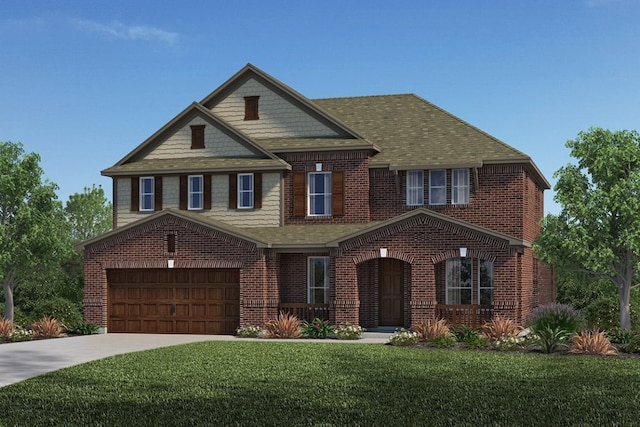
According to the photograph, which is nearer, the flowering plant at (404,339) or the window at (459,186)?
the flowering plant at (404,339)

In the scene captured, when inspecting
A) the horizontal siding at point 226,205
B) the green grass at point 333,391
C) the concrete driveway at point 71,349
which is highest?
the horizontal siding at point 226,205

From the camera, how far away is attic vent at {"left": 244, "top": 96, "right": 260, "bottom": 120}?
34.8m

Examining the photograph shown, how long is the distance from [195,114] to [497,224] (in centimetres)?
1299

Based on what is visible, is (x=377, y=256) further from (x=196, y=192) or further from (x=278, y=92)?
(x=278, y=92)

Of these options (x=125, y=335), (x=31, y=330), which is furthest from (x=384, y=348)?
(x=31, y=330)

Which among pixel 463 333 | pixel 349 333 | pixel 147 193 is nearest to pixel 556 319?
pixel 463 333

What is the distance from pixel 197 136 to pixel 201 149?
1.91ft

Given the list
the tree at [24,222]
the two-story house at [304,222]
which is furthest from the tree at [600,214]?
the tree at [24,222]

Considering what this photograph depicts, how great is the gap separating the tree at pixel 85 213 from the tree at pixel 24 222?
15.2 metres

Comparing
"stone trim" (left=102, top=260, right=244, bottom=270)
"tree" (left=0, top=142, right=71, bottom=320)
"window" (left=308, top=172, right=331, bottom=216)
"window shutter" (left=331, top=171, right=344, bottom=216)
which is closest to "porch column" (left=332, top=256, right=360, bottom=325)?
"window shutter" (left=331, top=171, right=344, bottom=216)

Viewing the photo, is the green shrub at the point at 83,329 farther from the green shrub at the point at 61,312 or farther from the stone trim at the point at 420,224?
the stone trim at the point at 420,224

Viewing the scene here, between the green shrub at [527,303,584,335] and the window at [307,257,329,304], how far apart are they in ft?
28.3

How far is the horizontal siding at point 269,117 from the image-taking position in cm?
3391

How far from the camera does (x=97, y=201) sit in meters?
57.0
